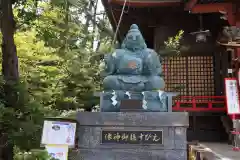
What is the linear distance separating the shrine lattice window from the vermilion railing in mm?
366

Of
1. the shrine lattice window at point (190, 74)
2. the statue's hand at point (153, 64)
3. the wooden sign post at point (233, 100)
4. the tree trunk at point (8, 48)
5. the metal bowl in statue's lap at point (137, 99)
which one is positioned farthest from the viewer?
the shrine lattice window at point (190, 74)

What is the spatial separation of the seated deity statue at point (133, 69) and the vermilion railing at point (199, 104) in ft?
12.7

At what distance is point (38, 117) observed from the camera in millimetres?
5711

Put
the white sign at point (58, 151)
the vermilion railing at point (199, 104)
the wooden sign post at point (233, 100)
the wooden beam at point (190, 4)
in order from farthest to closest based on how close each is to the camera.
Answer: the vermilion railing at point (199, 104) < the wooden beam at point (190, 4) < the wooden sign post at point (233, 100) < the white sign at point (58, 151)

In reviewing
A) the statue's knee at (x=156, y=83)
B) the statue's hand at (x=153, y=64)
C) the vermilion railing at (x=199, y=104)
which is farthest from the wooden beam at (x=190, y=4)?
the statue's knee at (x=156, y=83)

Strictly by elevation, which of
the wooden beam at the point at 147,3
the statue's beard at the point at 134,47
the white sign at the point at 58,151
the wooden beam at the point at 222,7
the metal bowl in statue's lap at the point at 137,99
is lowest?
→ the white sign at the point at 58,151

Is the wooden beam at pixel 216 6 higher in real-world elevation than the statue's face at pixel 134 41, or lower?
higher

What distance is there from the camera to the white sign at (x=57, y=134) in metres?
4.19

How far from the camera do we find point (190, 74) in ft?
33.4

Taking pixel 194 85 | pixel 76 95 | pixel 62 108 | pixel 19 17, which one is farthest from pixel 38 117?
pixel 194 85

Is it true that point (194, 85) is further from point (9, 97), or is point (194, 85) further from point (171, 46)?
point (9, 97)

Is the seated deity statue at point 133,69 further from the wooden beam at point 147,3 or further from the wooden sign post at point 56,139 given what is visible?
the wooden beam at point 147,3

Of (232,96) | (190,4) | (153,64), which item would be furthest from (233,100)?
(153,64)

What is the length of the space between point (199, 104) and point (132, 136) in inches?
221
